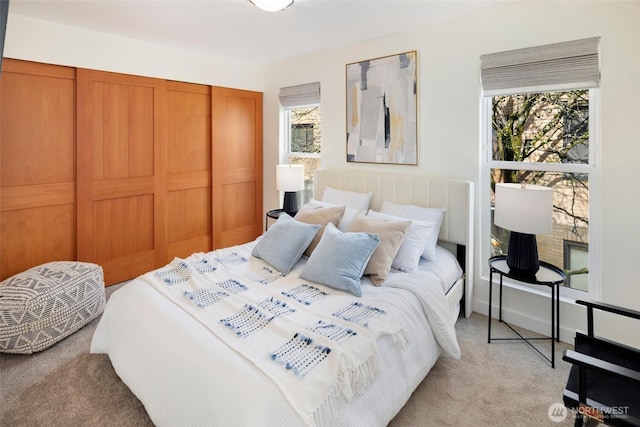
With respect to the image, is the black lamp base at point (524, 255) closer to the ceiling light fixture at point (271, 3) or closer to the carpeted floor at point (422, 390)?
the carpeted floor at point (422, 390)

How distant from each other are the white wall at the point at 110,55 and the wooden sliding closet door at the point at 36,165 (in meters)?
0.13

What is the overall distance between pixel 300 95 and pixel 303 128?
43 centimetres

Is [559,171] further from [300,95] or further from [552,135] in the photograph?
[300,95]

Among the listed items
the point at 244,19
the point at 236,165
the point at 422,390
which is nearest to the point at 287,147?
the point at 236,165

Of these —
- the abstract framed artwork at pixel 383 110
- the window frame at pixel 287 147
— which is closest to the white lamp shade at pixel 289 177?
the window frame at pixel 287 147

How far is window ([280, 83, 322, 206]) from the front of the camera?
13.6 feet

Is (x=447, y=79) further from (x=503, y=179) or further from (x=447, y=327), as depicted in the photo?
(x=447, y=327)

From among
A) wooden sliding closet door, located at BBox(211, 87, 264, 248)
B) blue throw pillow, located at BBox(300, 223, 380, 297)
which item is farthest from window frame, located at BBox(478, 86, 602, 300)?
wooden sliding closet door, located at BBox(211, 87, 264, 248)

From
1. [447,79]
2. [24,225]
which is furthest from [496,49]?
[24,225]

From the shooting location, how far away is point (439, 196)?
2.98m

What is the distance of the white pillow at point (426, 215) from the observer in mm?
2695

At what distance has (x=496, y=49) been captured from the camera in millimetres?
2705

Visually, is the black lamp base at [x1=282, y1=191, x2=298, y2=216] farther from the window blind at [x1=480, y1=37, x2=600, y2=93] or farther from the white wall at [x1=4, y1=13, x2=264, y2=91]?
the window blind at [x1=480, y1=37, x2=600, y2=93]

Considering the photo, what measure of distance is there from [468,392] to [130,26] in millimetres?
3881
